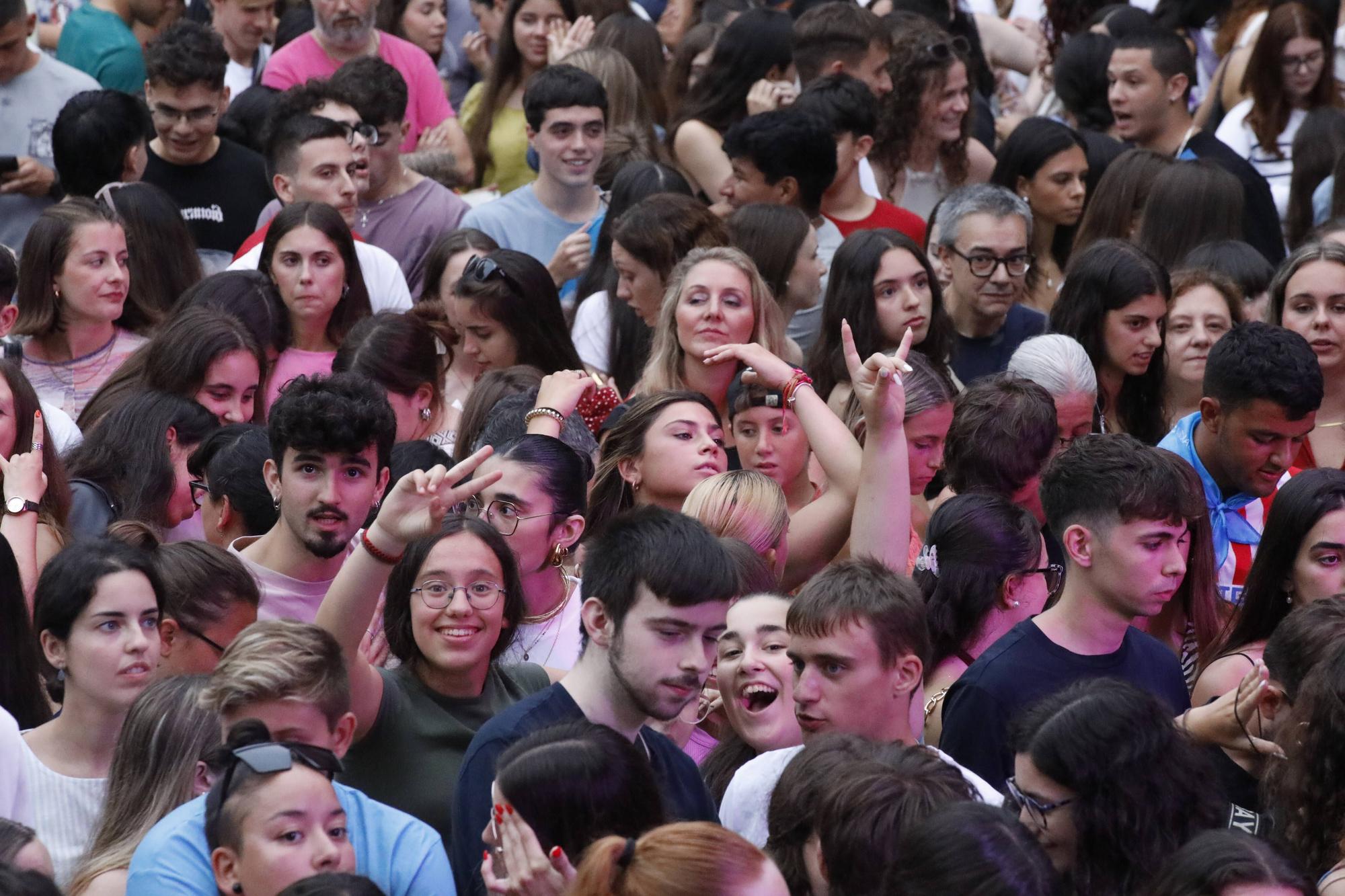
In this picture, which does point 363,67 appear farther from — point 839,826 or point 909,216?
point 839,826

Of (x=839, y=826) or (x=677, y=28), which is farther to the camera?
(x=677, y=28)

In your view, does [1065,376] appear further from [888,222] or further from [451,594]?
[451,594]

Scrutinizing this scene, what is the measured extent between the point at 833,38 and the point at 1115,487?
4.69 m

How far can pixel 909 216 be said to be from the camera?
7.92 metres

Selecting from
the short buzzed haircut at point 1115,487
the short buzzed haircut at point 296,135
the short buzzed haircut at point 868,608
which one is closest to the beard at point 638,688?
the short buzzed haircut at point 868,608

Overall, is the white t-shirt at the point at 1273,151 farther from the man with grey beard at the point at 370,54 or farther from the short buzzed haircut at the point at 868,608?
the short buzzed haircut at the point at 868,608

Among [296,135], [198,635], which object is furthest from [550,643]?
[296,135]

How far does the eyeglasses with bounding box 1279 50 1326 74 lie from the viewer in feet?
27.8

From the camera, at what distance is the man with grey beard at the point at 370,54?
8953 mm

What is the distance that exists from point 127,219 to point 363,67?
1597mm

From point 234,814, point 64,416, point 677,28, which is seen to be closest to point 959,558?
point 234,814

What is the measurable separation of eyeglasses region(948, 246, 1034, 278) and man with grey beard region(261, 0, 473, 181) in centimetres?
296

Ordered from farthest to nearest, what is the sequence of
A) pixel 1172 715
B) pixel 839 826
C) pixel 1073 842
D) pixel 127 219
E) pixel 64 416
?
1. pixel 127 219
2. pixel 64 416
3. pixel 1172 715
4. pixel 1073 842
5. pixel 839 826

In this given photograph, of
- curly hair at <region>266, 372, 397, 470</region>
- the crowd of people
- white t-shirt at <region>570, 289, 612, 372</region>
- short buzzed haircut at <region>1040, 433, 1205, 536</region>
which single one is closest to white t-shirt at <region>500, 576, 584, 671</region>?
the crowd of people
